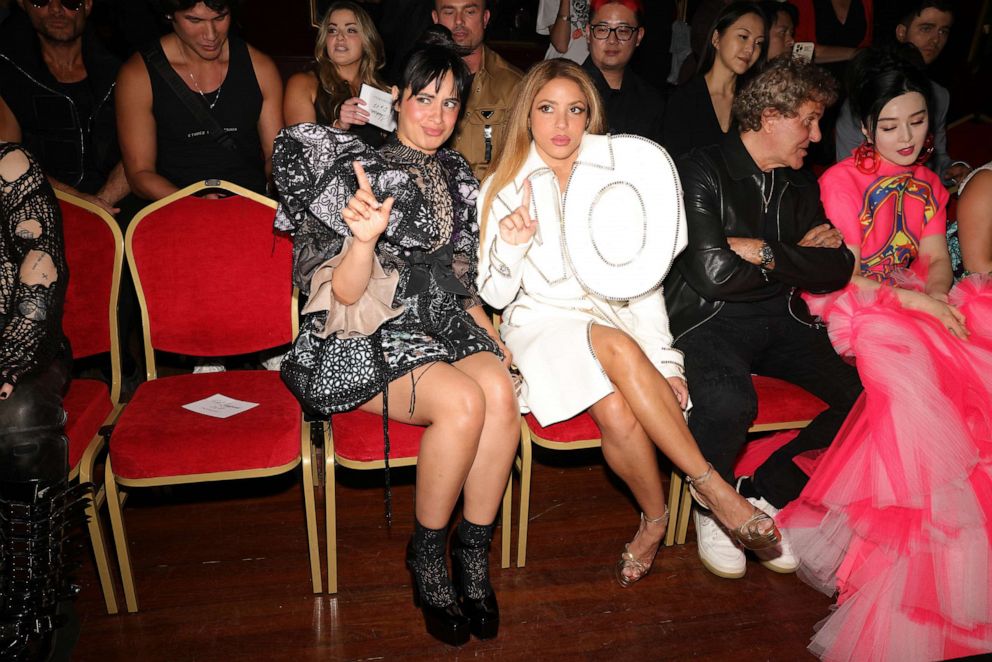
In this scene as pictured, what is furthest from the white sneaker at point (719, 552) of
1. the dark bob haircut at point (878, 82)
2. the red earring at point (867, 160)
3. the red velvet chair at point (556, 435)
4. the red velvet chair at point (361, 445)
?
the dark bob haircut at point (878, 82)

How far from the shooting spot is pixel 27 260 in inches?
78.9

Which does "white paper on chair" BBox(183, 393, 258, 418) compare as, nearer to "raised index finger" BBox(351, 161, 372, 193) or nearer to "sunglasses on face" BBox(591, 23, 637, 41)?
"raised index finger" BBox(351, 161, 372, 193)

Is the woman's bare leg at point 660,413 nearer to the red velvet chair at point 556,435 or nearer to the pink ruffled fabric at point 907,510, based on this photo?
the red velvet chair at point 556,435

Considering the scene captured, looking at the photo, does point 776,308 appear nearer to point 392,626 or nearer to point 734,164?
point 734,164

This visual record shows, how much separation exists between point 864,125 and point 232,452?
7.54ft

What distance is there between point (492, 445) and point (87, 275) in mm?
1352

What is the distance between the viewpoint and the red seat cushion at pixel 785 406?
2.43 meters

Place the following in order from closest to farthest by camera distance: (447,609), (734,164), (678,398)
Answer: (447,609)
(678,398)
(734,164)

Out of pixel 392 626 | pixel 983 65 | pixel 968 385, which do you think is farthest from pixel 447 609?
pixel 983 65

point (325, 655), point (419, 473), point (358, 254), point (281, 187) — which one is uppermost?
point (281, 187)

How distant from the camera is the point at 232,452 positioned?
2.08 metres

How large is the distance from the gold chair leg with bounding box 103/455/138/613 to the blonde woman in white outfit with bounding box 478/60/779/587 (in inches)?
45.5

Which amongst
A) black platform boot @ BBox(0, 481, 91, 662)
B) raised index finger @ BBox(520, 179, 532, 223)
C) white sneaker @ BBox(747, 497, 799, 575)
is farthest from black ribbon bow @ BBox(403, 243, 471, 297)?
white sneaker @ BBox(747, 497, 799, 575)

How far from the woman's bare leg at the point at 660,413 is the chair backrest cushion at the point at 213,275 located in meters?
1.08
